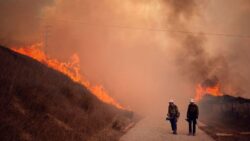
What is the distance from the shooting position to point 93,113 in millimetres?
24203

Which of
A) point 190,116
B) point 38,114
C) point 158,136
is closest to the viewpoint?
point 38,114

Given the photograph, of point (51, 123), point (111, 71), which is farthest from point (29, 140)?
point (111, 71)

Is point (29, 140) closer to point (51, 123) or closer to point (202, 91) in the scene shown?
point (51, 123)

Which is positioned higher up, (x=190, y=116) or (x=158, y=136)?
(x=190, y=116)

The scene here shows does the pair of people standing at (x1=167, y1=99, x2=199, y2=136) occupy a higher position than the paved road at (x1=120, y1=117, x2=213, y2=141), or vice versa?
the pair of people standing at (x1=167, y1=99, x2=199, y2=136)

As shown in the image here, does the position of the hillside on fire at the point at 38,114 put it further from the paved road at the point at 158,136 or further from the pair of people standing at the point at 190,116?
the pair of people standing at the point at 190,116

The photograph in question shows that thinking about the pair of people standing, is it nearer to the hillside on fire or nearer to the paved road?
the paved road

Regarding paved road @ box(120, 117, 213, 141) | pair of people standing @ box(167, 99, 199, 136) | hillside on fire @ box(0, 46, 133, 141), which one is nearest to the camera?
hillside on fire @ box(0, 46, 133, 141)

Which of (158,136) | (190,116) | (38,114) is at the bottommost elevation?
(158,136)

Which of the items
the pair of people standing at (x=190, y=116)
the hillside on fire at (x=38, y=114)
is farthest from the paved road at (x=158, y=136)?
the hillside on fire at (x=38, y=114)

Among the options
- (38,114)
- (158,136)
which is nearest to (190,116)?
(158,136)

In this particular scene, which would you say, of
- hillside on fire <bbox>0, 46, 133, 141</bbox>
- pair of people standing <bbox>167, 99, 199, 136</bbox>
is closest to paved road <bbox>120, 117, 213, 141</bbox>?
pair of people standing <bbox>167, 99, 199, 136</bbox>

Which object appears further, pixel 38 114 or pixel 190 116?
pixel 190 116

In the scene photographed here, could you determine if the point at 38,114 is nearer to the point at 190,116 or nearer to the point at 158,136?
the point at 158,136
